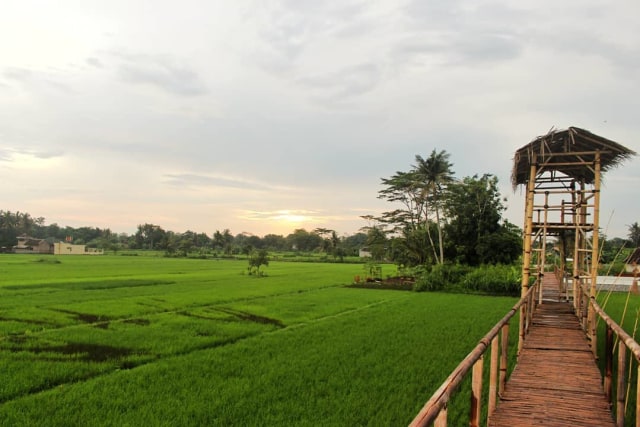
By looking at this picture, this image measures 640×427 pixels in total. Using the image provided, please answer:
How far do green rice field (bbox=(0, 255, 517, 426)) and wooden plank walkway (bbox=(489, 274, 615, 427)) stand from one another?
1094 millimetres

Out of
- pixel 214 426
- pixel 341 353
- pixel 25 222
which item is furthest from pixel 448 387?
pixel 25 222

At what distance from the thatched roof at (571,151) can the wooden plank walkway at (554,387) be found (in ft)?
12.7

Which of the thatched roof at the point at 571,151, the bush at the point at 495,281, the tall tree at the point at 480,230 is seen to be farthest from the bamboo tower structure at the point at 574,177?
the tall tree at the point at 480,230

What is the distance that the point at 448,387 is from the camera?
2.85 m

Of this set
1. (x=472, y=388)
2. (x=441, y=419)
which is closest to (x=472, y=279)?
(x=472, y=388)

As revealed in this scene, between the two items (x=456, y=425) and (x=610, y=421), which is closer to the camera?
(x=610, y=421)

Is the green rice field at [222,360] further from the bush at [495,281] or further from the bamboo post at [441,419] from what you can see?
the bush at [495,281]

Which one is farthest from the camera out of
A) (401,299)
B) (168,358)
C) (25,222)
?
(25,222)

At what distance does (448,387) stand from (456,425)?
3.21 metres

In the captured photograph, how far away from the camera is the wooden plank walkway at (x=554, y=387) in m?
4.45

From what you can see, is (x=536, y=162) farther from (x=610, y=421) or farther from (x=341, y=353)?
(x=610, y=421)

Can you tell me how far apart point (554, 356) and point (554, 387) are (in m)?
1.59

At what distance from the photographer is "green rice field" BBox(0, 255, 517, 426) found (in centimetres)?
596

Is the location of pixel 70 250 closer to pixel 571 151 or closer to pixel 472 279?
pixel 472 279
